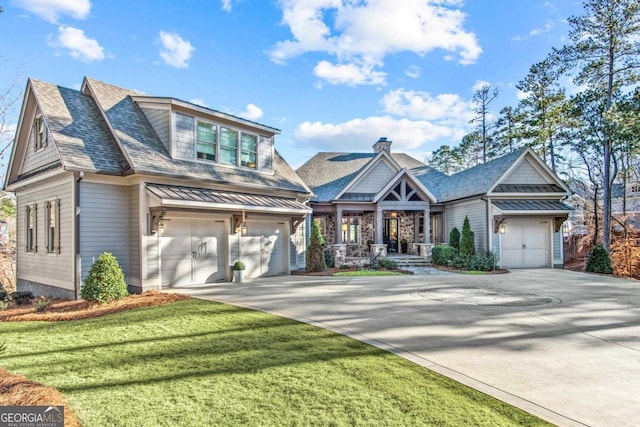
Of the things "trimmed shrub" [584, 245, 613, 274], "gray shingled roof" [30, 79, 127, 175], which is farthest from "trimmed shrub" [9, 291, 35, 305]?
"trimmed shrub" [584, 245, 613, 274]

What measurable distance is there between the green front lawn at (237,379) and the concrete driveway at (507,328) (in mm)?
548

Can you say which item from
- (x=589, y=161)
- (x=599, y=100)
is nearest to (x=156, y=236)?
(x=599, y=100)

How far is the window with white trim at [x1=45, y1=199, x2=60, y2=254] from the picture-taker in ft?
35.4

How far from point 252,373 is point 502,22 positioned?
17.8m

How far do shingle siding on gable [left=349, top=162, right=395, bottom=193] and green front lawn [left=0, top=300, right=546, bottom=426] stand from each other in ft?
47.4

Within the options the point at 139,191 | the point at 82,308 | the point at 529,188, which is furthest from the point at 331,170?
the point at 82,308

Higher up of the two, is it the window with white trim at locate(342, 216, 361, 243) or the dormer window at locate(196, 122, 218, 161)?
the dormer window at locate(196, 122, 218, 161)

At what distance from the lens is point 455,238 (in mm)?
19250

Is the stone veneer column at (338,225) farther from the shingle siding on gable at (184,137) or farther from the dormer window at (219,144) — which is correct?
the shingle siding on gable at (184,137)

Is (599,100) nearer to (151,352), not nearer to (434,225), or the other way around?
(434,225)

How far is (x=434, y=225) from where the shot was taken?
879 inches

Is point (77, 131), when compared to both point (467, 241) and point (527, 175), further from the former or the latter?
point (527, 175)

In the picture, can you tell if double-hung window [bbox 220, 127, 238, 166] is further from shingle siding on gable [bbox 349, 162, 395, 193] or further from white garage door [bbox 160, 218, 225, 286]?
shingle siding on gable [bbox 349, 162, 395, 193]

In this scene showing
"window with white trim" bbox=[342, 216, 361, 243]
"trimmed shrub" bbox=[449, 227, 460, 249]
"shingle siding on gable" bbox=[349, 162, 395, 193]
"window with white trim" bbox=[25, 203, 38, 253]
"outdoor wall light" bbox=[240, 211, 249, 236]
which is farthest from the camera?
"window with white trim" bbox=[342, 216, 361, 243]
